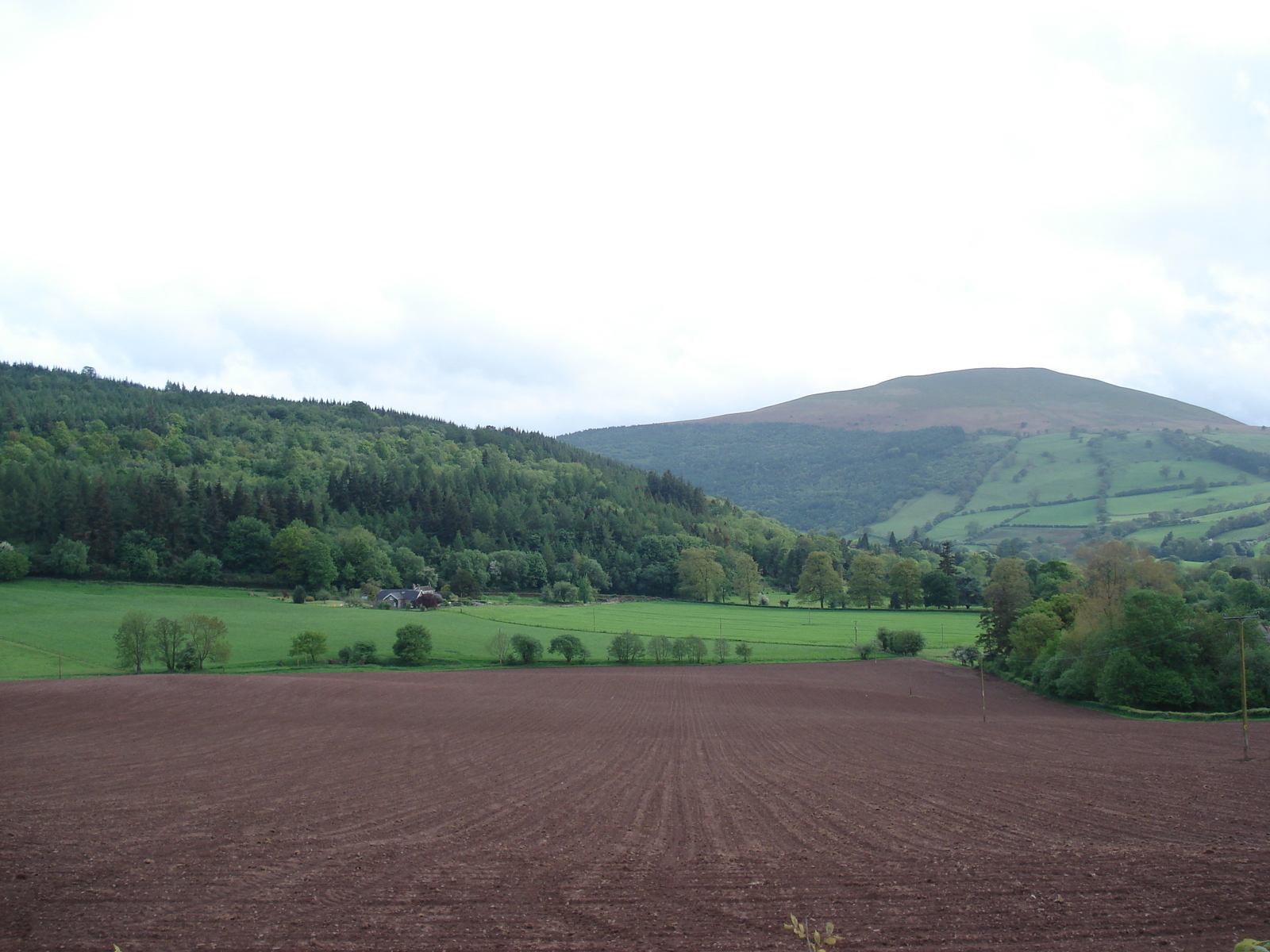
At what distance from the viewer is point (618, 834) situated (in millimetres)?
19094

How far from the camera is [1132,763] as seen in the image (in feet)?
92.0

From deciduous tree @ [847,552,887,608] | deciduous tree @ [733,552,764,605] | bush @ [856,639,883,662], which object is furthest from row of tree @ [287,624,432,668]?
deciduous tree @ [733,552,764,605]

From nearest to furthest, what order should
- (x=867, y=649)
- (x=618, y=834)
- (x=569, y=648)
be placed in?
(x=618, y=834), (x=569, y=648), (x=867, y=649)

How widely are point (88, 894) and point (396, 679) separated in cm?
4377

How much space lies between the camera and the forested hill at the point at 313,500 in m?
98.6

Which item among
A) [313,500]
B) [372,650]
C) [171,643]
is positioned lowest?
[372,650]

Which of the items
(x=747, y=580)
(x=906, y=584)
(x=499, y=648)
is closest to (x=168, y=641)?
(x=499, y=648)

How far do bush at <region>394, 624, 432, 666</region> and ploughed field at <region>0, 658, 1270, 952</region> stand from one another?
2478 cm

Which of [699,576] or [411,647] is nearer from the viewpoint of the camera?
[411,647]

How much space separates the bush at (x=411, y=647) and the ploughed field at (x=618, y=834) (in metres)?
24.8

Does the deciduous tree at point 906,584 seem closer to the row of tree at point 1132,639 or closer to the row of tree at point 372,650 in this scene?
the row of tree at point 1132,639

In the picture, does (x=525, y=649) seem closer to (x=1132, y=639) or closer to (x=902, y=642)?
(x=902, y=642)

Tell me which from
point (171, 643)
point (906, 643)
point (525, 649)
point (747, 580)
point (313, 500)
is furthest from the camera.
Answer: point (747, 580)

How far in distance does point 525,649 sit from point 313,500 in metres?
66.6
